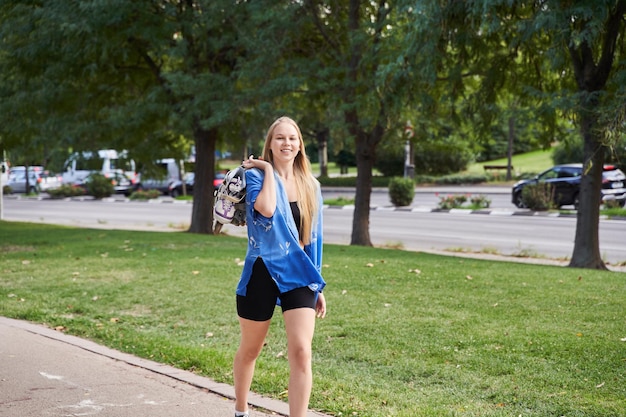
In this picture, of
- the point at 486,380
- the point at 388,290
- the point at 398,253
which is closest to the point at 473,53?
the point at 398,253

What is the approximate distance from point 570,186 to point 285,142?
2672 centimetres

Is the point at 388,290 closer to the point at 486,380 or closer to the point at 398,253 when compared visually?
the point at 486,380

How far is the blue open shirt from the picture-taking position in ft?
14.4

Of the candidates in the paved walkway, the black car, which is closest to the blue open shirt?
the paved walkway

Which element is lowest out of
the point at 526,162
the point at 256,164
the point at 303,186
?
the point at 303,186

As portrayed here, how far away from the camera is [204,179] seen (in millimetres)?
20781

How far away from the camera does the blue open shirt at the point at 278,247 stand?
14.4 feet

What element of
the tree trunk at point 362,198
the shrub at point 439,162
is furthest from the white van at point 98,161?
the shrub at point 439,162

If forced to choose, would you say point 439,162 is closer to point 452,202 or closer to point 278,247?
point 452,202

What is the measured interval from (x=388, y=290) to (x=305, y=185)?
15.4ft

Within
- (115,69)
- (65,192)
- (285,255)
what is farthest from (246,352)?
(65,192)

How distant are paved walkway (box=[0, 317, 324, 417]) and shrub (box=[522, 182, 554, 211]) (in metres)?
23.1

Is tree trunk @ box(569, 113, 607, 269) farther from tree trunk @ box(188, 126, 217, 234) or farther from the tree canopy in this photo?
tree trunk @ box(188, 126, 217, 234)

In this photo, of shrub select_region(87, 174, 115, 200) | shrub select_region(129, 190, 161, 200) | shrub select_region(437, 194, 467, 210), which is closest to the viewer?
shrub select_region(437, 194, 467, 210)
